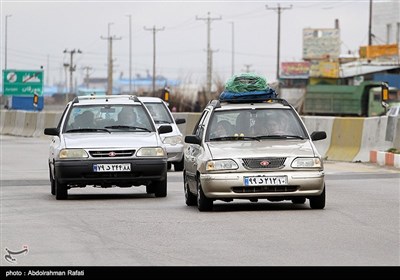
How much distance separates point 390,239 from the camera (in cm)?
1254

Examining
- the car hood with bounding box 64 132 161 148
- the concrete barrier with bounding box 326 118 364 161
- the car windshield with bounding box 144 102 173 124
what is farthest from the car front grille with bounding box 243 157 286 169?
the concrete barrier with bounding box 326 118 364 161

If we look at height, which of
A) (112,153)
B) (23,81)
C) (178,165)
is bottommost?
(23,81)

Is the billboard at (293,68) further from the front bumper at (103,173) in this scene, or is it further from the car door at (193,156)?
the car door at (193,156)

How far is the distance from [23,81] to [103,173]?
234ft

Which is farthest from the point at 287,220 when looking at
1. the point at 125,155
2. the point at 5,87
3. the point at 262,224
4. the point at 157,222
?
the point at 5,87

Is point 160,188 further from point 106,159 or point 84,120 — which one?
point 84,120

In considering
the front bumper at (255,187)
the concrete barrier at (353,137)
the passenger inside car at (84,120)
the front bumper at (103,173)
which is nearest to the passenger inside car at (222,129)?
the front bumper at (255,187)

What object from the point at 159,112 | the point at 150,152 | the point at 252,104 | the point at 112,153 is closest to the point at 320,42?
the point at 159,112

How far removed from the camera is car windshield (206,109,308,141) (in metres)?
16.9

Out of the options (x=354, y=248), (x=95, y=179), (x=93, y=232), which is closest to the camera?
(x=354, y=248)

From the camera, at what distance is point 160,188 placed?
1905cm

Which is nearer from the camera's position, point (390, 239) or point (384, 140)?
point (390, 239)

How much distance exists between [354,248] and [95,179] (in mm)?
7425
